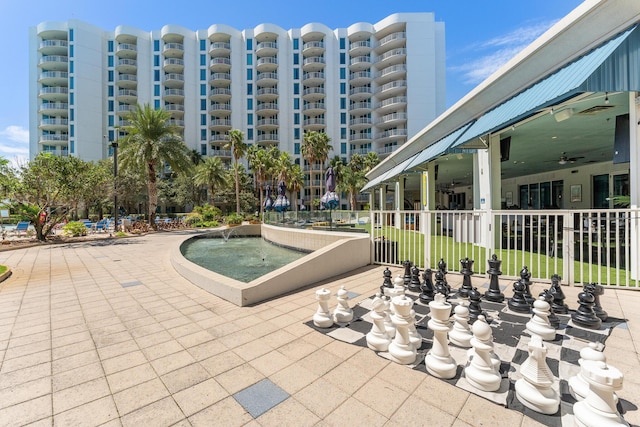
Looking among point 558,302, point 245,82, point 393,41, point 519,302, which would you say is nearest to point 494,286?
point 519,302

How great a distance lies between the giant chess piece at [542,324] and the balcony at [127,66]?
2683 inches

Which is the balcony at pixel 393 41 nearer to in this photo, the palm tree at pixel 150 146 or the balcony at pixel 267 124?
the balcony at pixel 267 124

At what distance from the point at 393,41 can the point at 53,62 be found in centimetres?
6379

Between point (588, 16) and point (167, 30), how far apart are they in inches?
2586

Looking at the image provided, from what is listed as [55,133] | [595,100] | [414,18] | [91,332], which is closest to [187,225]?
[91,332]

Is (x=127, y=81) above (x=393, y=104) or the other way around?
above

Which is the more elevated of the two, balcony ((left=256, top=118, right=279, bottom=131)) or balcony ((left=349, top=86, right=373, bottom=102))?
balcony ((left=349, top=86, right=373, bottom=102))

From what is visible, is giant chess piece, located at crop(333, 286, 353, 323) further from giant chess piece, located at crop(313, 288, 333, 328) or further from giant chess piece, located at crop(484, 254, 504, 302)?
giant chess piece, located at crop(484, 254, 504, 302)

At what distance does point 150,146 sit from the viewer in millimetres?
22719

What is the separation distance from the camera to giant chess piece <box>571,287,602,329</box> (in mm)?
3482

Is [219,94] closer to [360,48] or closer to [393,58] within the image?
[360,48]

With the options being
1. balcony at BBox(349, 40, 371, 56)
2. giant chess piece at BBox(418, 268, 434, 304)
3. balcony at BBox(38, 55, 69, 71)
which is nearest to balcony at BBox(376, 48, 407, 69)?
balcony at BBox(349, 40, 371, 56)

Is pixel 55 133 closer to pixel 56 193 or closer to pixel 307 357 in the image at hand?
pixel 56 193

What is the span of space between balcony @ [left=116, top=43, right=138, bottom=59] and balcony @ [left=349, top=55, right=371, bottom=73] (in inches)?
1656
